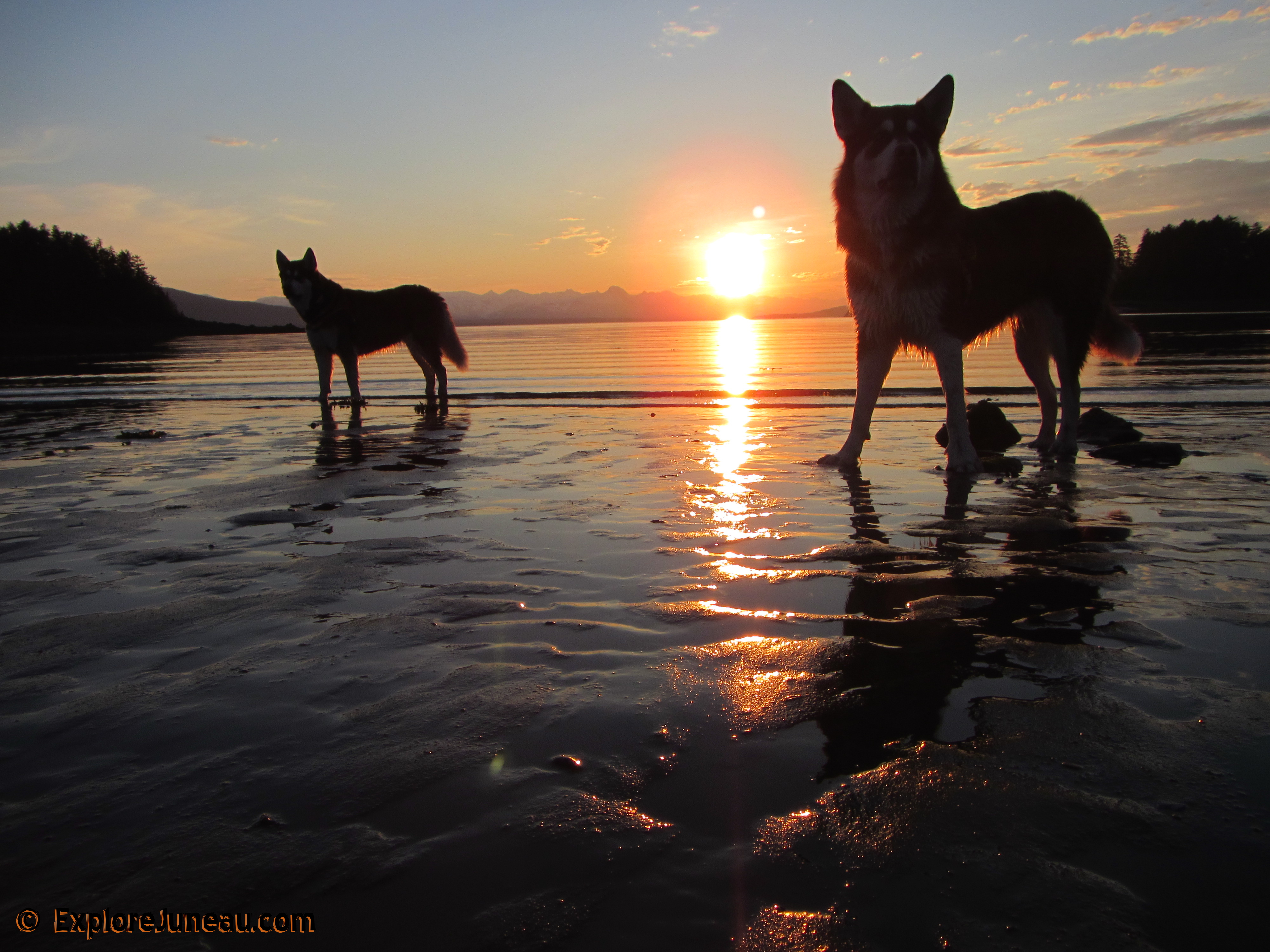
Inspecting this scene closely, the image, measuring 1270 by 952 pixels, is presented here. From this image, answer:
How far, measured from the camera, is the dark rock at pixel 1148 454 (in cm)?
602

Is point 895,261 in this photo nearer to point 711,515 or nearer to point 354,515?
point 711,515

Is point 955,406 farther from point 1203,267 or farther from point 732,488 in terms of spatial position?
point 1203,267

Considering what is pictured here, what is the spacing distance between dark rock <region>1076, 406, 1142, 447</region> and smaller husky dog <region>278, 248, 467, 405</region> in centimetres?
935

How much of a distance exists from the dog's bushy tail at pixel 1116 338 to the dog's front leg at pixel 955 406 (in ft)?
9.44

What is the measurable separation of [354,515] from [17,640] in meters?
2.08

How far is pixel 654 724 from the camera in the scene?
1.98 m

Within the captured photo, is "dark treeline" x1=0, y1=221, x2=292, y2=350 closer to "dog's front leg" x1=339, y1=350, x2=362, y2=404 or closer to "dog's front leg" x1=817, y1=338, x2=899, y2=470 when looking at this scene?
"dog's front leg" x1=339, y1=350, x2=362, y2=404

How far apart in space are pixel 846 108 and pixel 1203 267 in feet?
369

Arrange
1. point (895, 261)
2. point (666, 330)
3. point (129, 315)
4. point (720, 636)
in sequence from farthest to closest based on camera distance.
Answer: point (129, 315), point (666, 330), point (895, 261), point (720, 636)

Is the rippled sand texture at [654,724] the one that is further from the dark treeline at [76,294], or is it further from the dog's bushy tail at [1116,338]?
the dark treeline at [76,294]

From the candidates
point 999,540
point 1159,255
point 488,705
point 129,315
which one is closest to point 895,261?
point 999,540

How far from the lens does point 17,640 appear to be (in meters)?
2.62

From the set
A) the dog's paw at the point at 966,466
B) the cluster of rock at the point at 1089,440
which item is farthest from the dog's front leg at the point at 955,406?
the cluster of rock at the point at 1089,440

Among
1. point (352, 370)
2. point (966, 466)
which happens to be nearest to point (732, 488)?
point (966, 466)
